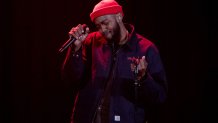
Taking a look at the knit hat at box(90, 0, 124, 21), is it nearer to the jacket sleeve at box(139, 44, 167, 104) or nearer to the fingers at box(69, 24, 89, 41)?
the fingers at box(69, 24, 89, 41)

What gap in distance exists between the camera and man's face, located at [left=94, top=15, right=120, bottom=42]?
2.92 metres

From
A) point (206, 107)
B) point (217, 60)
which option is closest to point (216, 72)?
point (217, 60)

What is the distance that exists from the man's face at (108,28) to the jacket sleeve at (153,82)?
0.29 m

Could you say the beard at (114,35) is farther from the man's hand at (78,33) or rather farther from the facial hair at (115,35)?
the man's hand at (78,33)

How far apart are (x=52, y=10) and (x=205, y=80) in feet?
5.29

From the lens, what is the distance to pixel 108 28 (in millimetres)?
2936

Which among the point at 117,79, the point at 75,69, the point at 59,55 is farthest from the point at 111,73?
the point at 59,55

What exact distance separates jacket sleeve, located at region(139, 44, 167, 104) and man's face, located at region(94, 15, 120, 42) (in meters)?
0.29

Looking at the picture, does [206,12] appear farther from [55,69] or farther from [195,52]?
[55,69]

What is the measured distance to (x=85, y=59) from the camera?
2957 millimetres

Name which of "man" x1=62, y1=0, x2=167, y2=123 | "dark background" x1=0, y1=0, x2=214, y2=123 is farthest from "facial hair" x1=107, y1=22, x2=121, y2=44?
"dark background" x1=0, y1=0, x2=214, y2=123

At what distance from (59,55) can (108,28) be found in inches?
40.6

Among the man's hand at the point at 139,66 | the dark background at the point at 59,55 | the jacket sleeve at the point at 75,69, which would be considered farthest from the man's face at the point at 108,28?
the dark background at the point at 59,55

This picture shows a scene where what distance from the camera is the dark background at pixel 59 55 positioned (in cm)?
370
